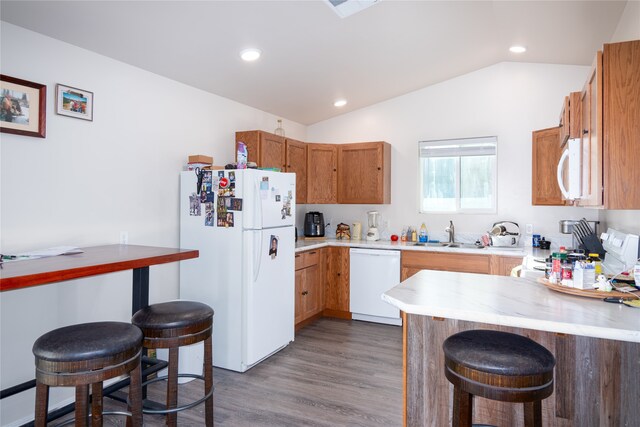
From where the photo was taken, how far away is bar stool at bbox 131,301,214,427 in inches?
77.5

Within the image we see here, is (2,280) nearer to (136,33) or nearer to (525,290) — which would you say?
(136,33)

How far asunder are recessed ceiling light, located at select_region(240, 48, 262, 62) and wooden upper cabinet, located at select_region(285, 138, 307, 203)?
1.27 meters

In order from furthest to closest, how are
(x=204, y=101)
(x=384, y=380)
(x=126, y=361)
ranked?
1. (x=204, y=101)
2. (x=384, y=380)
3. (x=126, y=361)

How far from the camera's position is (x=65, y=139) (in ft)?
8.11

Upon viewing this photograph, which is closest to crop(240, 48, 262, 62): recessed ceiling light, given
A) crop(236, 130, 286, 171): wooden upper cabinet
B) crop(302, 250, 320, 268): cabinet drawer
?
crop(236, 130, 286, 171): wooden upper cabinet

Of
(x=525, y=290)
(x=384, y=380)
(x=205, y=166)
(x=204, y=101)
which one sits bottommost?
(x=384, y=380)

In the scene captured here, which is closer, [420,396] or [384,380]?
[420,396]

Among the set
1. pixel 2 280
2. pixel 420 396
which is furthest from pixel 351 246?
pixel 2 280

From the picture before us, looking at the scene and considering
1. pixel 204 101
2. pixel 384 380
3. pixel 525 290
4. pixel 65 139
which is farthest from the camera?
pixel 204 101

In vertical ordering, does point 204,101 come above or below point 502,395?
above

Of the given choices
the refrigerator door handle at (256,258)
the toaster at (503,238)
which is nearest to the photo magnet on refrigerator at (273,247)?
the refrigerator door handle at (256,258)

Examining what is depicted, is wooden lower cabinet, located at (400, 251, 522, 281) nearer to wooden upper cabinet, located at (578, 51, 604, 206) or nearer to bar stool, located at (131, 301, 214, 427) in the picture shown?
wooden upper cabinet, located at (578, 51, 604, 206)

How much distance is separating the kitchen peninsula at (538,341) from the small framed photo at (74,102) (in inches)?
89.7

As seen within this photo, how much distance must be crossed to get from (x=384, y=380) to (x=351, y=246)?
172 cm
